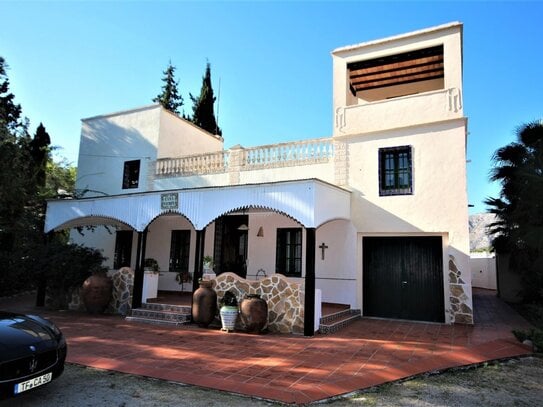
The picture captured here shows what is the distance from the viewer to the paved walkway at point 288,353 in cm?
515

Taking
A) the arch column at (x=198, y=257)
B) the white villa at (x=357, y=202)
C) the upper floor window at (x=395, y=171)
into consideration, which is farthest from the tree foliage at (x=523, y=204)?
the arch column at (x=198, y=257)

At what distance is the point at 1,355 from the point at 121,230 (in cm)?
1208

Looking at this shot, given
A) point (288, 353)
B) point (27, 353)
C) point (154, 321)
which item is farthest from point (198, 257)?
point (27, 353)

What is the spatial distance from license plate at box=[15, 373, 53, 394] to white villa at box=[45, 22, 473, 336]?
17.0 ft

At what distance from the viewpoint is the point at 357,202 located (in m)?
10.9

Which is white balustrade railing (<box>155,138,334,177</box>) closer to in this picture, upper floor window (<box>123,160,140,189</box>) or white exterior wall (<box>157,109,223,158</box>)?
white exterior wall (<box>157,109,223,158</box>)

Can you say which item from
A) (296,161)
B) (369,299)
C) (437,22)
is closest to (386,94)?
(437,22)

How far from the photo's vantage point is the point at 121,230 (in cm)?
1541

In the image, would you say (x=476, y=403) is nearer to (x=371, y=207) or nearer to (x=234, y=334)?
(x=234, y=334)

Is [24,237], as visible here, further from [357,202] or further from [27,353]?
[357,202]

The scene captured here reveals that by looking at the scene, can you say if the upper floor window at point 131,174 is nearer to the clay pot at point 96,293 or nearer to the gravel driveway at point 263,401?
the clay pot at point 96,293

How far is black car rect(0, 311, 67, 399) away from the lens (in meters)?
3.85

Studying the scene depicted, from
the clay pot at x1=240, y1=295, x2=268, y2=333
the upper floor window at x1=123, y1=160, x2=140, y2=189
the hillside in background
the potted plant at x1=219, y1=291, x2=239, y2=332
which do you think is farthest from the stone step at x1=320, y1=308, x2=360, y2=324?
the hillside in background

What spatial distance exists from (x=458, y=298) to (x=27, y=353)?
30.5ft
